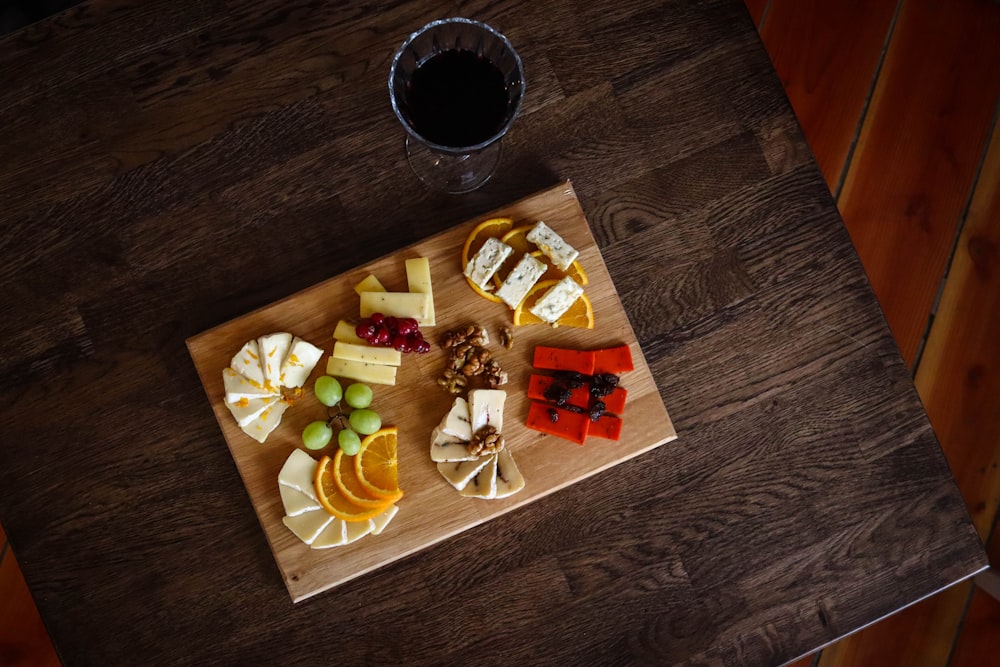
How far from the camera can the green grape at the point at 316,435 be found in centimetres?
142

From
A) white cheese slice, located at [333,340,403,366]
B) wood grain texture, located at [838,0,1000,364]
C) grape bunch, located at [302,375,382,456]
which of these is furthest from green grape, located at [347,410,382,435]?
wood grain texture, located at [838,0,1000,364]

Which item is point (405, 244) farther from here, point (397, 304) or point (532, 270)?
point (532, 270)

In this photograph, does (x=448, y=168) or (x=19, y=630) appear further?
(x=19, y=630)

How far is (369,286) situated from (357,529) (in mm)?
509

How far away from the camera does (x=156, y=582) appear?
4.85 ft

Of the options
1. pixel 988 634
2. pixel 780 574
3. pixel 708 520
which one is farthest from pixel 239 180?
pixel 988 634

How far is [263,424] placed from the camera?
1434 mm

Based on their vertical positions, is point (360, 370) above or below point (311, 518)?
above

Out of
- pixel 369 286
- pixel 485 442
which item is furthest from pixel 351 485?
pixel 369 286

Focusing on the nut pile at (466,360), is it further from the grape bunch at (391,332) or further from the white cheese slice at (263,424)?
the white cheese slice at (263,424)

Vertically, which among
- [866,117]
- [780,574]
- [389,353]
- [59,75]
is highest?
[59,75]

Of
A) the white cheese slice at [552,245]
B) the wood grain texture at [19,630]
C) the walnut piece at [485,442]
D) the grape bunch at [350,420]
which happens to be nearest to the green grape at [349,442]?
the grape bunch at [350,420]

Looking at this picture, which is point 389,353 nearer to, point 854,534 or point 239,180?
point 239,180

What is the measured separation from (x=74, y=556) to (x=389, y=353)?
81 cm
